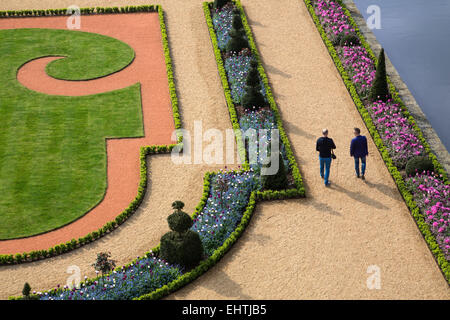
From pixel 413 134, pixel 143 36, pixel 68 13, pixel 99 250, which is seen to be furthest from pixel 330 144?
pixel 68 13

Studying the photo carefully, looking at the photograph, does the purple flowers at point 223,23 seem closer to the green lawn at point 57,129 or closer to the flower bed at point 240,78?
the flower bed at point 240,78

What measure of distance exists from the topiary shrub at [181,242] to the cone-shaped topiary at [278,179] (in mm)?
3800

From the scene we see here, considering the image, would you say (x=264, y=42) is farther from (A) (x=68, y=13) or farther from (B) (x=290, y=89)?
(A) (x=68, y=13)

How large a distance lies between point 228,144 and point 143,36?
9.80m

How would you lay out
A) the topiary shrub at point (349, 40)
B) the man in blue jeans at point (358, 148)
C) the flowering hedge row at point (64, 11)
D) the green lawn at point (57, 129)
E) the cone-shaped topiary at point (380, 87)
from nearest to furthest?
1. the man in blue jeans at point (358, 148)
2. the green lawn at point (57, 129)
3. the cone-shaped topiary at point (380, 87)
4. the topiary shrub at point (349, 40)
5. the flowering hedge row at point (64, 11)

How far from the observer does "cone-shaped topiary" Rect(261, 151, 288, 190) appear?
22188 millimetres

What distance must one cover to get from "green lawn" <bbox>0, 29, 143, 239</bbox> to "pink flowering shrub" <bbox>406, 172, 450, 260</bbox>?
1055cm

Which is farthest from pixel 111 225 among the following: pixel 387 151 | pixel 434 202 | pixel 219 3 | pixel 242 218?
pixel 219 3

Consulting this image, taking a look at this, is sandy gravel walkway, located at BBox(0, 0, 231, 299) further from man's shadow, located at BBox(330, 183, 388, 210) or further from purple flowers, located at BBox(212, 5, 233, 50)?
man's shadow, located at BBox(330, 183, 388, 210)

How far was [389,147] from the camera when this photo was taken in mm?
24188

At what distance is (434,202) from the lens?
21453 mm

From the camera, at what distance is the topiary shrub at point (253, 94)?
85.4ft

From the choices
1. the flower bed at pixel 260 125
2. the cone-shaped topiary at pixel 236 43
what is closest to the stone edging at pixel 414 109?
the flower bed at pixel 260 125

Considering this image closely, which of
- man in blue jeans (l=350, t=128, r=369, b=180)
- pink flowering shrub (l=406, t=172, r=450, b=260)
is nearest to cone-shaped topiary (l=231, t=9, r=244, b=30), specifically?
man in blue jeans (l=350, t=128, r=369, b=180)
